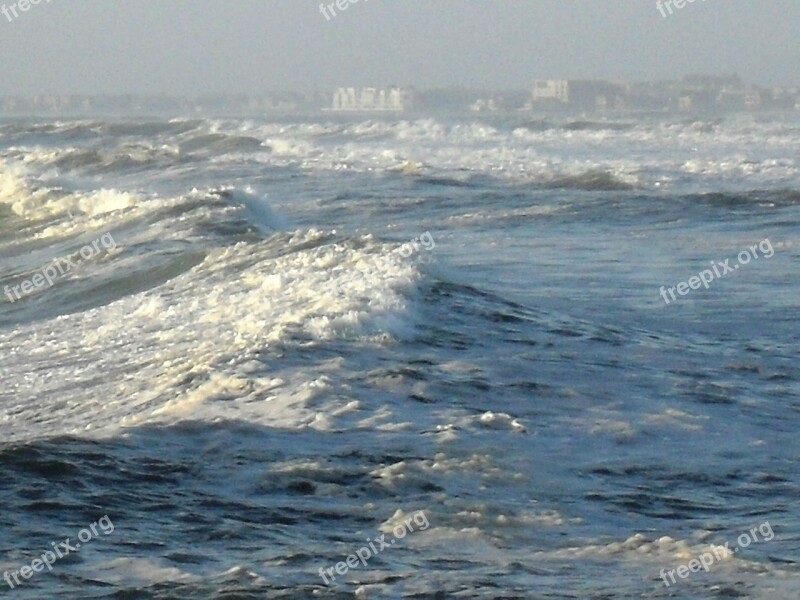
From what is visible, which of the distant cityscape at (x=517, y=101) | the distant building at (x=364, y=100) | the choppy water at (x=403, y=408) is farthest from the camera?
the distant building at (x=364, y=100)

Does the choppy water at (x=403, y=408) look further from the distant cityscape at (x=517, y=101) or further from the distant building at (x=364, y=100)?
the distant building at (x=364, y=100)

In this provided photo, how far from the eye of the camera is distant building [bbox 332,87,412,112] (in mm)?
146250

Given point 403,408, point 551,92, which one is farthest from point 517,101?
point 403,408

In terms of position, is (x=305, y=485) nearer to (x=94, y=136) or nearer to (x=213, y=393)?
(x=213, y=393)

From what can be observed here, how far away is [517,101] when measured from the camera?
138 metres

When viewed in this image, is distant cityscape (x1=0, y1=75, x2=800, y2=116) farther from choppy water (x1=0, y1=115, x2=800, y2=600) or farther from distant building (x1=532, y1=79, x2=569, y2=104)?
choppy water (x1=0, y1=115, x2=800, y2=600)

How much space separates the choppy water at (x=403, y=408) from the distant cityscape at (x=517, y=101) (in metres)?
85.4

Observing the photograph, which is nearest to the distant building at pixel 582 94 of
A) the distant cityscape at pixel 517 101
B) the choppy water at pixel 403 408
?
the distant cityscape at pixel 517 101

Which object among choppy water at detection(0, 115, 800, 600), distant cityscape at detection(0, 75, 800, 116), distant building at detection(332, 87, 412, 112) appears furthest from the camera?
distant building at detection(332, 87, 412, 112)

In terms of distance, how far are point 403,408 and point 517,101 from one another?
13092 centimetres

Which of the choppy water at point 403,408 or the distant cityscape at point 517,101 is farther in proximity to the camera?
the distant cityscape at point 517,101

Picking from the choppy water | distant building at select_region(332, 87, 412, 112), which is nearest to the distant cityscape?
distant building at select_region(332, 87, 412, 112)

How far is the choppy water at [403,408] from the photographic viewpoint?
579cm

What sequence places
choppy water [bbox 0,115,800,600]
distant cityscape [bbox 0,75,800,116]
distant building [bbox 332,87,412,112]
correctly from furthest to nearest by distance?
distant building [bbox 332,87,412,112] → distant cityscape [bbox 0,75,800,116] → choppy water [bbox 0,115,800,600]
